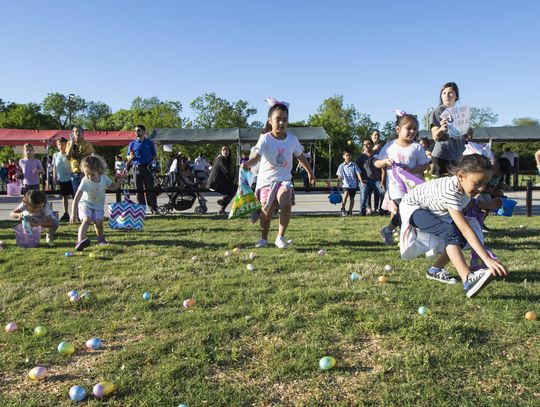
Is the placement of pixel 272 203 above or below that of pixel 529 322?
above

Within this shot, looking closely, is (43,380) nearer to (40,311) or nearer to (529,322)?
(40,311)

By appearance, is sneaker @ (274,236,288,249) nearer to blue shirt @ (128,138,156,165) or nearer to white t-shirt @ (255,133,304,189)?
white t-shirt @ (255,133,304,189)

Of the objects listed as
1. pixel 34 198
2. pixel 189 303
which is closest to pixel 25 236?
pixel 34 198

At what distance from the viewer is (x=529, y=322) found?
3.04 meters

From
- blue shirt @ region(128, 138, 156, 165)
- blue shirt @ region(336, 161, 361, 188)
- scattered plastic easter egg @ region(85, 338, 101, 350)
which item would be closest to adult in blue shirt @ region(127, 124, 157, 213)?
blue shirt @ region(128, 138, 156, 165)

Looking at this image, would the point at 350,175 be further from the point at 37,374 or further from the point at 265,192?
the point at 37,374

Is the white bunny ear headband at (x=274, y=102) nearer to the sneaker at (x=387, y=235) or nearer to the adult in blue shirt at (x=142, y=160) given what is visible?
the sneaker at (x=387, y=235)

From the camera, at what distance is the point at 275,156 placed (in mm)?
5715

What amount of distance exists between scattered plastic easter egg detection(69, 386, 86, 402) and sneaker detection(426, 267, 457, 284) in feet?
9.70

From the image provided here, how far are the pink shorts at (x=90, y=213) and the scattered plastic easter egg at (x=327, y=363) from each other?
14.8 ft

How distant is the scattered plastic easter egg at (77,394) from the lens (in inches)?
86.6

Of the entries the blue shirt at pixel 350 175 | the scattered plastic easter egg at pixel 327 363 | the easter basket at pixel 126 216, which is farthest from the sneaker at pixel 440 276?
the blue shirt at pixel 350 175

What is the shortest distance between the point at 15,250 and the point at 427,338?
17.0 feet

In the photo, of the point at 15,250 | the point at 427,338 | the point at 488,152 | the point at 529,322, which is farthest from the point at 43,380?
the point at 488,152
